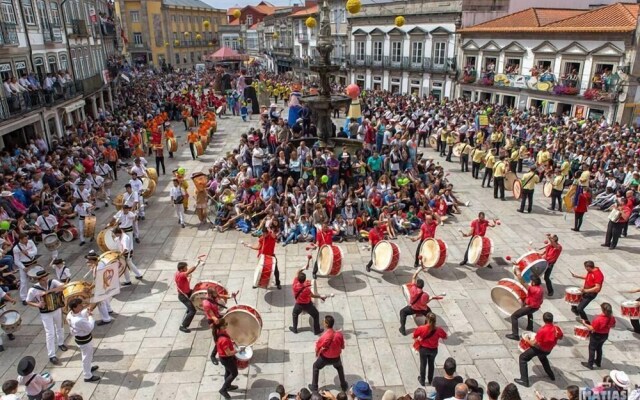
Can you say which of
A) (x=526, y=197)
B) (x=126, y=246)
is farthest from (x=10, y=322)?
(x=526, y=197)

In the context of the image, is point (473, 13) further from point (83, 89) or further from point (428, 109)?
point (83, 89)

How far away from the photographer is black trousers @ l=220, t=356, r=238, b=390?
278 inches

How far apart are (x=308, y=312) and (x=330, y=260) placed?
1.91 metres

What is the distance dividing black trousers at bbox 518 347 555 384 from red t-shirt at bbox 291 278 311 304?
12.1 feet

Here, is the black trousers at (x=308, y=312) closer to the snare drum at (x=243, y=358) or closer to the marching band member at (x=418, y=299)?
the snare drum at (x=243, y=358)

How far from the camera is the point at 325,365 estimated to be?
718cm

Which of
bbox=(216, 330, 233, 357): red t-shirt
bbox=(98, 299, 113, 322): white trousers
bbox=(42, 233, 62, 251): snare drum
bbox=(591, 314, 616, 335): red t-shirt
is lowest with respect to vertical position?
bbox=(98, 299, 113, 322): white trousers

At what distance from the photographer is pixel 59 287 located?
27.2 ft

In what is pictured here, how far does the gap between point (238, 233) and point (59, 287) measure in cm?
594

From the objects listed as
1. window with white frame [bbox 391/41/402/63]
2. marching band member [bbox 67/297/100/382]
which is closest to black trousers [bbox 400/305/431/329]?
marching band member [bbox 67/297/100/382]

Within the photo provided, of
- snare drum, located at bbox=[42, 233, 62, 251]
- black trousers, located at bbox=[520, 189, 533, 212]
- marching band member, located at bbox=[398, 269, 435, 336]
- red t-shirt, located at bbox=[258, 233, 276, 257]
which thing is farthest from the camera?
black trousers, located at bbox=[520, 189, 533, 212]

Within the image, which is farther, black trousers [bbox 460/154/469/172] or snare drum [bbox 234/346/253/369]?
black trousers [bbox 460/154/469/172]

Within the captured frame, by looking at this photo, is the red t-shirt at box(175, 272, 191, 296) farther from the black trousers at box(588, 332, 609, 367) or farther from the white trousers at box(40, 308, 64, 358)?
the black trousers at box(588, 332, 609, 367)

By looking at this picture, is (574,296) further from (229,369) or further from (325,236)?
(229,369)
